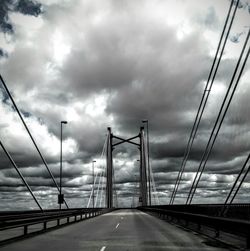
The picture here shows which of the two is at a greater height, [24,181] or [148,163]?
[148,163]

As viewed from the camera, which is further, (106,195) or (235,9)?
(106,195)

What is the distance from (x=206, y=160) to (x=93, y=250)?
43.1ft

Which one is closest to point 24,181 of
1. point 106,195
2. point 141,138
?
point 106,195

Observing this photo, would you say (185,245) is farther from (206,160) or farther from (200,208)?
(206,160)

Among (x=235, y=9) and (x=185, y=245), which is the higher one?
(x=235, y=9)

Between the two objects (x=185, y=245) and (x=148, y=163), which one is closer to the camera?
(x=185, y=245)

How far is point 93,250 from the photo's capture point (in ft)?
38.0

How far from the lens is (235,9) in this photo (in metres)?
20.1

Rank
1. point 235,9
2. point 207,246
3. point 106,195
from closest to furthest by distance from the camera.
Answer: point 207,246 → point 235,9 → point 106,195

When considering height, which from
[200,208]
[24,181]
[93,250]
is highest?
[24,181]

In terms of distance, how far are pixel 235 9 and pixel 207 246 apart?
40.0 feet

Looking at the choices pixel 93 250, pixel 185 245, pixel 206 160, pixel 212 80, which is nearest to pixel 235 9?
pixel 212 80

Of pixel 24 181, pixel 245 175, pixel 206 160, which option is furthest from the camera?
pixel 206 160

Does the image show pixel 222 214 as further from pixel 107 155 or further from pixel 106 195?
pixel 107 155
